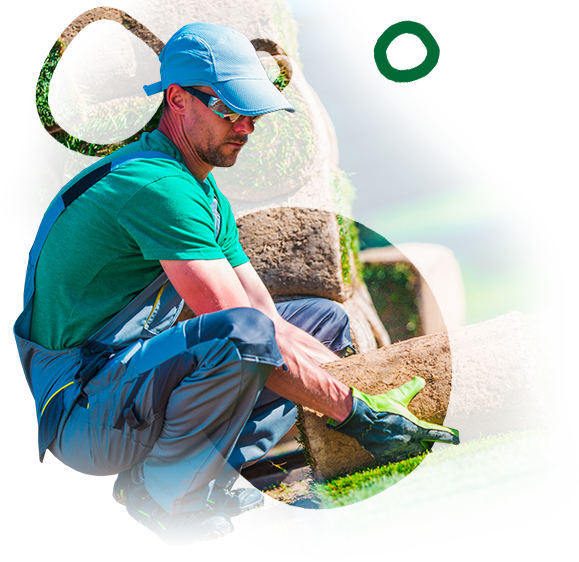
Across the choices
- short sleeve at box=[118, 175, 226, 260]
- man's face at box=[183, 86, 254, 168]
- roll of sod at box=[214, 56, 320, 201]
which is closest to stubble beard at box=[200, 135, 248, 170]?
man's face at box=[183, 86, 254, 168]

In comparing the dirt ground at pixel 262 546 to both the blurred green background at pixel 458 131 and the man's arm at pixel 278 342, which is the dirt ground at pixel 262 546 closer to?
the man's arm at pixel 278 342

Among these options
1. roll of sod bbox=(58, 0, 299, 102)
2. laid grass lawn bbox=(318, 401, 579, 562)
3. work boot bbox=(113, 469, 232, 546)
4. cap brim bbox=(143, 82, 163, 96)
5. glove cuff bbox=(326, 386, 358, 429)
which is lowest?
work boot bbox=(113, 469, 232, 546)

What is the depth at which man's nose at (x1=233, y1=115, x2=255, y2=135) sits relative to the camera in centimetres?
204

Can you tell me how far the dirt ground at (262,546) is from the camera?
1550 millimetres

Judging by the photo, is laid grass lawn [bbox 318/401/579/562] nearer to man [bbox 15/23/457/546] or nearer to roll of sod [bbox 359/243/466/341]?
man [bbox 15/23/457/546]

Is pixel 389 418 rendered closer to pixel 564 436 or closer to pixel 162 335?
pixel 564 436

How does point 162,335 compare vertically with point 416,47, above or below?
below

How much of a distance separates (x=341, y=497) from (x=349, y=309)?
114 centimetres

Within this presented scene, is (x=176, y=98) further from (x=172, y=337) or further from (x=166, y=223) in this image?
(x=172, y=337)

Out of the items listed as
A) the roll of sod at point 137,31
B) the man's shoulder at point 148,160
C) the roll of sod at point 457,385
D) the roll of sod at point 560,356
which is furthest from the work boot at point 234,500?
the roll of sod at point 137,31

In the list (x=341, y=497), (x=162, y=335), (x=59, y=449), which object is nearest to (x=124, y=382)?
(x=162, y=335)

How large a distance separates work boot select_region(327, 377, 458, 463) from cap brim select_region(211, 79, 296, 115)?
1.03m

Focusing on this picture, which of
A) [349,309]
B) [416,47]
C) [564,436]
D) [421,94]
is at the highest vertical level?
[416,47]

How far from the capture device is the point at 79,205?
6.23 ft
